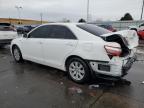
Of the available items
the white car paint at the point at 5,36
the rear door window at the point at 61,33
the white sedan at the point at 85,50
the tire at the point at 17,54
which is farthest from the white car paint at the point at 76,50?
the white car paint at the point at 5,36

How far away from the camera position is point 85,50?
4242mm

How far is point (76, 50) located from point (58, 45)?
709 mm

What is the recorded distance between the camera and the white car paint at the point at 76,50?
396cm

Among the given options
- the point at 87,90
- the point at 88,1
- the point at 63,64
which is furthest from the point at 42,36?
the point at 88,1

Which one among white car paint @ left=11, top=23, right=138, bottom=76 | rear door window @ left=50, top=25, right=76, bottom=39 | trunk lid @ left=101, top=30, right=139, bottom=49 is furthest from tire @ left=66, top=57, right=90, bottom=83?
trunk lid @ left=101, top=30, right=139, bottom=49

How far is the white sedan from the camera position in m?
3.96

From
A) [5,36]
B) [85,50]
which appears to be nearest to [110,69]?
[85,50]

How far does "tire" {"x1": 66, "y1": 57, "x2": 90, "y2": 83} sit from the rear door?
0.28m

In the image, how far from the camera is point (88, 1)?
37.5 metres

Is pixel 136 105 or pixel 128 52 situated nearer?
pixel 136 105

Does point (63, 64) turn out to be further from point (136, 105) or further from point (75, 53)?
point (136, 105)

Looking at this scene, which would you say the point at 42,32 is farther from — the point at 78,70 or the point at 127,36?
the point at 127,36

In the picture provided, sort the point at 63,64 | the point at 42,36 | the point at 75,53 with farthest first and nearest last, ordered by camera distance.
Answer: the point at 42,36 < the point at 63,64 < the point at 75,53

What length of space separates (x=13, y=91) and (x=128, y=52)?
301 cm
